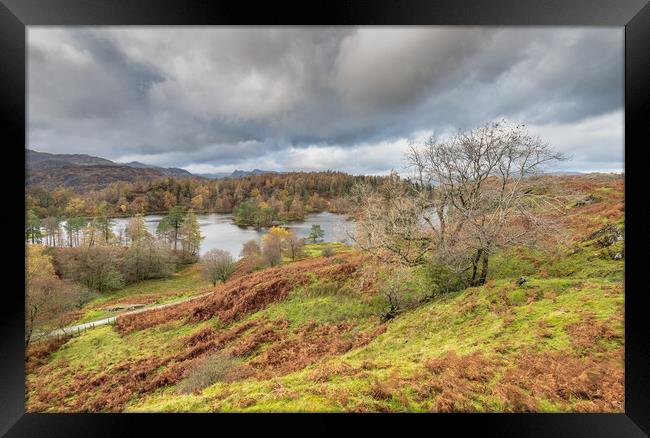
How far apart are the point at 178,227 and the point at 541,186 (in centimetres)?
1300

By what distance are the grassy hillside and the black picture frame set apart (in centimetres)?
23

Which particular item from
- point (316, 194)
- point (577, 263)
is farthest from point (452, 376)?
point (316, 194)

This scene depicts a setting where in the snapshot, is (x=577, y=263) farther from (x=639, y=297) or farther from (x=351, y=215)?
(x=351, y=215)

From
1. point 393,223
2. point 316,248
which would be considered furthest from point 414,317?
point 316,248

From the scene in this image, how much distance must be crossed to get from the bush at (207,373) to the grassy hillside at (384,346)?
0.13ft

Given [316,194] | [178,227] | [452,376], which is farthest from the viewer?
[178,227]

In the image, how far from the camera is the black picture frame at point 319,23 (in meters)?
1.67

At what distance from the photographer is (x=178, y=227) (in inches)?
386

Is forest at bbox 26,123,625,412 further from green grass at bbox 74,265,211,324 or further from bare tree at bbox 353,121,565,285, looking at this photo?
green grass at bbox 74,265,211,324

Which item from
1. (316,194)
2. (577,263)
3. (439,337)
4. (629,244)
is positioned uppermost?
(316,194)

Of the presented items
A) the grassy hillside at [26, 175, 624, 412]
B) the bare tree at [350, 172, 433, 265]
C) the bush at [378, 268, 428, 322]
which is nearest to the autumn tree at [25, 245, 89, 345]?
the grassy hillside at [26, 175, 624, 412]

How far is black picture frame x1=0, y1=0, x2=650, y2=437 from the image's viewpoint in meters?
1.67

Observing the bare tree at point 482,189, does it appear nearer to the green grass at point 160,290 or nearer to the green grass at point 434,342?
the green grass at point 434,342

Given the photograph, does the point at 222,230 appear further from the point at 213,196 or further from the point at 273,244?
the point at 273,244
